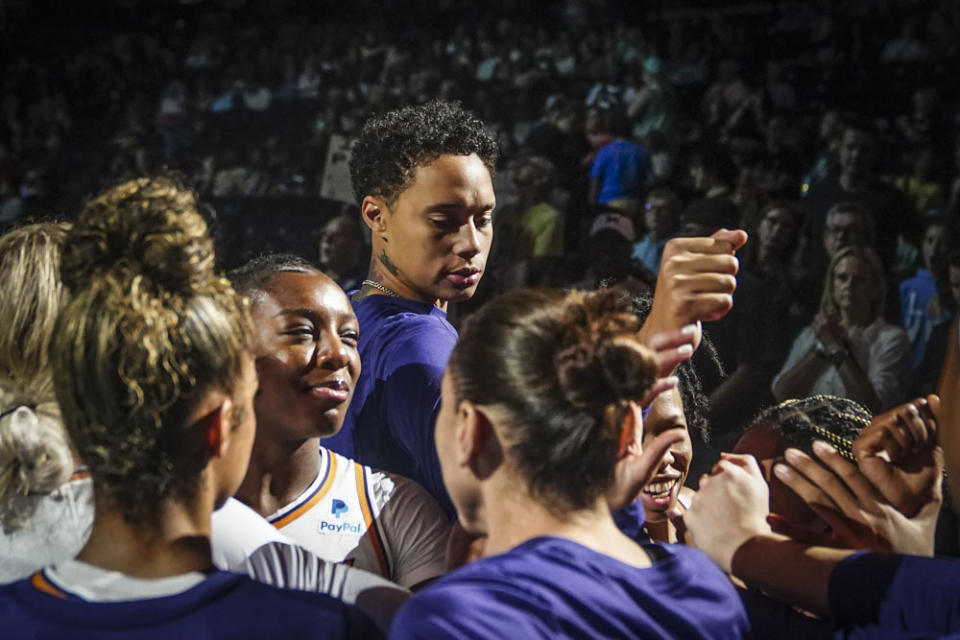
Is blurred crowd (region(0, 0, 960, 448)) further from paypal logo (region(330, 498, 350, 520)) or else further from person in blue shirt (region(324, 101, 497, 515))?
paypal logo (region(330, 498, 350, 520))

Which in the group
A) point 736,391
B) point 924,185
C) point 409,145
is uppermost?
point 924,185

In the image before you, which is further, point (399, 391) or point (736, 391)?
point (736, 391)

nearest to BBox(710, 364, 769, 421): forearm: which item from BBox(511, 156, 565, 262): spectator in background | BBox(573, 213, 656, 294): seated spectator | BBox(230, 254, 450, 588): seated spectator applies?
BBox(573, 213, 656, 294): seated spectator

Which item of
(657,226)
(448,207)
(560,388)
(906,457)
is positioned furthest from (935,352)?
(560,388)

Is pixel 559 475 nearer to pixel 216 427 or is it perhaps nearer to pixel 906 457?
pixel 216 427

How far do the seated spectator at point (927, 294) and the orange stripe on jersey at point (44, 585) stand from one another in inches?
177

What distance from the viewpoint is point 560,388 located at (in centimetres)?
123

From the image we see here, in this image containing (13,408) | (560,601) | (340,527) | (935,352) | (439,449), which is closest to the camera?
(560,601)

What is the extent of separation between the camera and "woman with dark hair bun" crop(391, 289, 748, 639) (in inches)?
44.2

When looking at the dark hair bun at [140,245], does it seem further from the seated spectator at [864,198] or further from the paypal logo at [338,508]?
the seated spectator at [864,198]

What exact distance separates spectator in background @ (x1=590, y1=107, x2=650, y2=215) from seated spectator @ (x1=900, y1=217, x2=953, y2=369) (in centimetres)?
173

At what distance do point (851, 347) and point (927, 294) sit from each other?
75 centimetres

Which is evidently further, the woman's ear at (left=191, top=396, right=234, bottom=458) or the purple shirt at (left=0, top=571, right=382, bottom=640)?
the woman's ear at (left=191, top=396, right=234, bottom=458)

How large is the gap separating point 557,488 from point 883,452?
1.97ft
